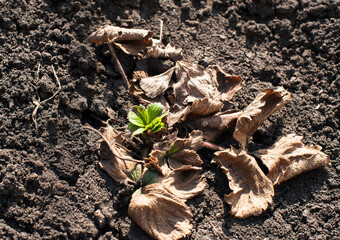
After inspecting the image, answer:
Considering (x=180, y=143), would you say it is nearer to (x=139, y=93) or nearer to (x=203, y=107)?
(x=203, y=107)

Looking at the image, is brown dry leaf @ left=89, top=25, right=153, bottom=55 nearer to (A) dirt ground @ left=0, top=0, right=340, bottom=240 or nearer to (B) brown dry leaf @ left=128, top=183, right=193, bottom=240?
(A) dirt ground @ left=0, top=0, right=340, bottom=240

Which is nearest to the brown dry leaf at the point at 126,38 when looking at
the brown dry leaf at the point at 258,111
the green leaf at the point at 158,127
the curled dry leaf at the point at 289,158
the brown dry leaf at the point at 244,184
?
the green leaf at the point at 158,127


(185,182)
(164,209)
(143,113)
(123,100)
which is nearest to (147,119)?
(143,113)

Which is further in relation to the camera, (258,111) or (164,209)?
(258,111)

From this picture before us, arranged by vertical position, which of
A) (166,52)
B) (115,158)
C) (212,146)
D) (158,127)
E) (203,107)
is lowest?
(115,158)

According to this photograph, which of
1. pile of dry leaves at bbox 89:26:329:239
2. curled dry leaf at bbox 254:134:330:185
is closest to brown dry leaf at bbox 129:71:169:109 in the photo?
pile of dry leaves at bbox 89:26:329:239

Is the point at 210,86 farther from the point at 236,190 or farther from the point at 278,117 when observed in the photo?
the point at 236,190
